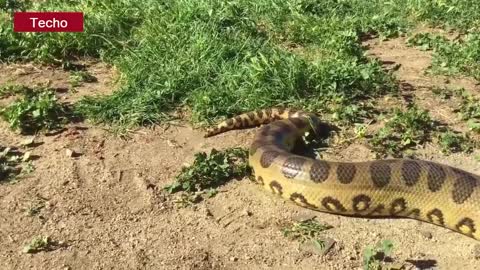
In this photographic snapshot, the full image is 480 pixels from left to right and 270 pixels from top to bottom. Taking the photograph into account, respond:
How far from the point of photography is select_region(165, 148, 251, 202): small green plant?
21.9 feet

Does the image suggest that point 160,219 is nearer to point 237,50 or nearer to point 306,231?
A: point 306,231

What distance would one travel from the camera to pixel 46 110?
7.67 m

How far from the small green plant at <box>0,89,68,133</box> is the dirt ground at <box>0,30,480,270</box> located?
0.48 ft

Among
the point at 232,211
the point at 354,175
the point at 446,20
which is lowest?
the point at 232,211

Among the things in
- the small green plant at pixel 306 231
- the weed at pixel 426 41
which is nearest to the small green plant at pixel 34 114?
the small green plant at pixel 306 231

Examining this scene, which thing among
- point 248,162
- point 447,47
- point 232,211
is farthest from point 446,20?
point 232,211

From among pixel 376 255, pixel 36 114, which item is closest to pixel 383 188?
pixel 376 255

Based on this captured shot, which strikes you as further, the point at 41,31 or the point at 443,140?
the point at 41,31

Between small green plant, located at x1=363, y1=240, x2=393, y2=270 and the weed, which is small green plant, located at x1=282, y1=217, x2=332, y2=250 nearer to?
small green plant, located at x1=363, y1=240, x2=393, y2=270

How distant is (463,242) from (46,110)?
181 inches

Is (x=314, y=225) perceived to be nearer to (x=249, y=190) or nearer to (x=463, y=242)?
(x=249, y=190)

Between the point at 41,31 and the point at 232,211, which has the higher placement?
the point at 41,31

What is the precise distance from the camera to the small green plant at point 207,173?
263 inches

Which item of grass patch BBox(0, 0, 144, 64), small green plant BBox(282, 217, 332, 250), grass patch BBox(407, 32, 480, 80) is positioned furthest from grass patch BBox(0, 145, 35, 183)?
grass patch BBox(407, 32, 480, 80)
